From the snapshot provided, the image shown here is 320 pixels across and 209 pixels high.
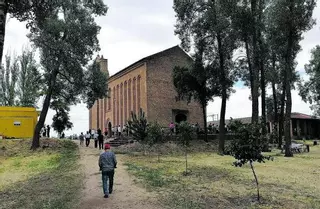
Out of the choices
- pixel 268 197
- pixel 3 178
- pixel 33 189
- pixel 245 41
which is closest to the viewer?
pixel 268 197

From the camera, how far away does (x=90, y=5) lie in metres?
23.9

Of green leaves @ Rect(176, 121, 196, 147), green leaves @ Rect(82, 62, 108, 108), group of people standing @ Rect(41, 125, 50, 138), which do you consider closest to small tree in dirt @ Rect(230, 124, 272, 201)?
green leaves @ Rect(176, 121, 196, 147)

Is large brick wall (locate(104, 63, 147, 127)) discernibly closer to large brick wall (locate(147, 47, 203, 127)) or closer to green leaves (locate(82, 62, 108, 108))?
large brick wall (locate(147, 47, 203, 127))

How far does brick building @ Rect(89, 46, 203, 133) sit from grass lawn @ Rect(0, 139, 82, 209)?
532 inches

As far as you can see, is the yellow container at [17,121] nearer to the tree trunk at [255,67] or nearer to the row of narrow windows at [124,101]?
the row of narrow windows at [124,101]

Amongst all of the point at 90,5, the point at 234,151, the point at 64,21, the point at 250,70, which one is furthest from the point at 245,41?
the point at 234,151

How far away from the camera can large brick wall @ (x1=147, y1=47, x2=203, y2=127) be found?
38500mm

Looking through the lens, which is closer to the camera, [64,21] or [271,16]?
[64,21]

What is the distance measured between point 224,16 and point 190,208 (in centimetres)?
1740

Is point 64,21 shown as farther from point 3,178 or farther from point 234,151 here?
point 234,151

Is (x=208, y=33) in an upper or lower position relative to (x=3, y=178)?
upper

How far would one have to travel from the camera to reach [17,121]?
29438mm

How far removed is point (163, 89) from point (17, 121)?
54.7 feet

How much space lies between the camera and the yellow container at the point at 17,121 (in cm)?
2867
